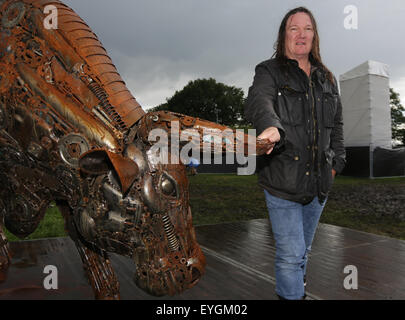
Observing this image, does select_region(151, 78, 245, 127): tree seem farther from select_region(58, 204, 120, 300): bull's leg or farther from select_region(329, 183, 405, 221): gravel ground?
select_region(58, 204, 120, 300): bull's leg

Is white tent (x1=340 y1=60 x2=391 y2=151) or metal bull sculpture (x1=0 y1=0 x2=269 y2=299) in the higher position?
white tent (x1=340 y1=60 x2=391 y2=151)

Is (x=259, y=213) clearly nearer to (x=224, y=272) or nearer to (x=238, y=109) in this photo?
(x=224, y=272)

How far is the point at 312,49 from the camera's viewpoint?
2172mm

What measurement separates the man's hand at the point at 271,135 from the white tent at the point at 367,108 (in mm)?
15784

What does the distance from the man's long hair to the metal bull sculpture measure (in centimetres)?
90

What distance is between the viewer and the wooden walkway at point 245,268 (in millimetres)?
2943

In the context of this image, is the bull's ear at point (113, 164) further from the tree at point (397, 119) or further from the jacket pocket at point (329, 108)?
the tree at point (397, 119)

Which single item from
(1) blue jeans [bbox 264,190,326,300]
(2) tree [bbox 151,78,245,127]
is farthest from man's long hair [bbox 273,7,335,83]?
(2) tree [bbox 151,78,245,127]

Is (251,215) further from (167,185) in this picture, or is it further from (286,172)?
(167,185)

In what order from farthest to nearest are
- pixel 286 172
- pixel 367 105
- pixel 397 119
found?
pixel 397 119 → pixel 367 105 → pixel 286 172

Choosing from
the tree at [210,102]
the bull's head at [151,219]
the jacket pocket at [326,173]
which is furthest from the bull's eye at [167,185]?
the tree at [210,102]

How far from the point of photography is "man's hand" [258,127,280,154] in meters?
1.52

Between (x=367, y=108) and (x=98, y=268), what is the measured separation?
1642cm

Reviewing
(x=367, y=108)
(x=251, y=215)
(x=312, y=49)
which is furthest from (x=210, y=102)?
(x=312, y=49)
